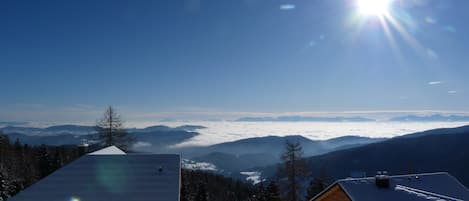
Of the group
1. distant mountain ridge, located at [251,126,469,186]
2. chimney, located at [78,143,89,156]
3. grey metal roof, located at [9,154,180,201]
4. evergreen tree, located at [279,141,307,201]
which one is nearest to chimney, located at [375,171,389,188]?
grey metal roof, located at [9,154,180,201]

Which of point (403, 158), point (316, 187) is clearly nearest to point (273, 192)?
point (316, 187)

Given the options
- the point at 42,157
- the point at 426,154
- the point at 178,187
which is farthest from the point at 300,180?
the point at 426,154

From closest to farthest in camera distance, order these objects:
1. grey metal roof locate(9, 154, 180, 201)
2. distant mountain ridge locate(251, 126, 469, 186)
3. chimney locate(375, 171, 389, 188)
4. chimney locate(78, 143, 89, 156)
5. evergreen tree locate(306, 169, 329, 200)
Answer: chimney locate(375, 171, 389, 188) < grey metal roof locate(9, 154, 180, 201) < chimney locate(78, 143, 89, 156) < evergreen tree locate(306, 169, 329, 200) < distant mountain ridge locate(251, 126, 469, 186)

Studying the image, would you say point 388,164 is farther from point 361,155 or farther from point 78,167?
point 78,167

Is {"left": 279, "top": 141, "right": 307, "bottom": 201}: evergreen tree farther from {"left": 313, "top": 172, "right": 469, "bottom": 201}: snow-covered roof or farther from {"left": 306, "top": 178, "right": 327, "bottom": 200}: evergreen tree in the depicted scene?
{"left": 313, "top": 172, "right": 469, "bottom": 201}: snow-covered roof

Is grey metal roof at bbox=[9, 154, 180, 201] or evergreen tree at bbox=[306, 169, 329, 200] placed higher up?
grey metal roof at bbox=[9, 154, 180, 201]

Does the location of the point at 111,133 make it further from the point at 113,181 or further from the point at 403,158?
the point at 403,158

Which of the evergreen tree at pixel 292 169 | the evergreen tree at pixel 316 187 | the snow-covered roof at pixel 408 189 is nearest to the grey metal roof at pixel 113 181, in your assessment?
the snow-covered roof at pixel 408 189
